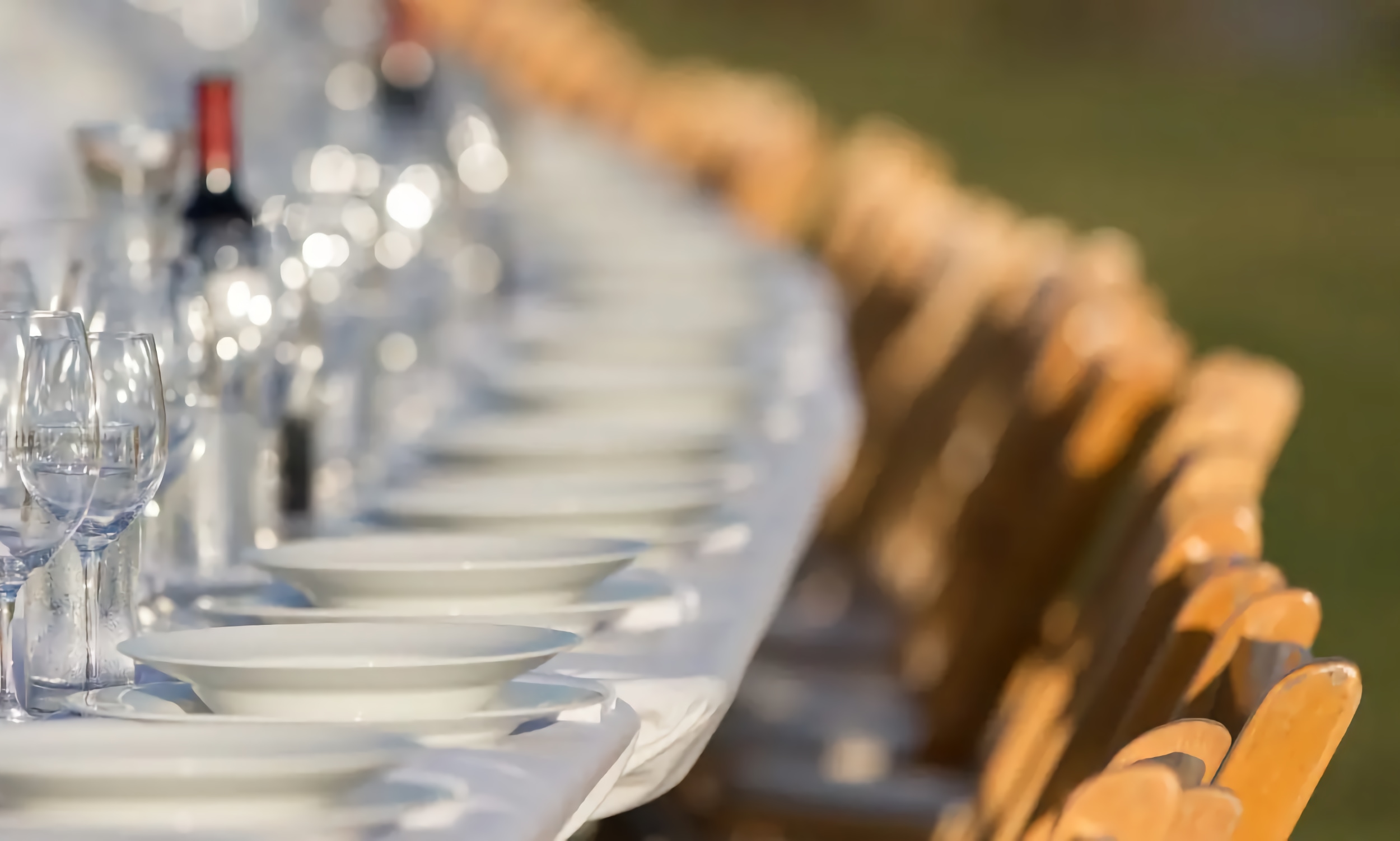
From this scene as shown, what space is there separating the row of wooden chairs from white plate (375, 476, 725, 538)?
14.1 inches

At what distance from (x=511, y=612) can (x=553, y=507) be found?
332mm

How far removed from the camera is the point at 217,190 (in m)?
1.81

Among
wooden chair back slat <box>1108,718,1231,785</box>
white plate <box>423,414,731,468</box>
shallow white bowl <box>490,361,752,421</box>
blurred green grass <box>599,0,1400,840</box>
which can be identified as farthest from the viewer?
blurred green grass <box>599,0,1400,840</box>

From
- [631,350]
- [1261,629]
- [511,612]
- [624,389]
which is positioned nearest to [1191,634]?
[1261,629]

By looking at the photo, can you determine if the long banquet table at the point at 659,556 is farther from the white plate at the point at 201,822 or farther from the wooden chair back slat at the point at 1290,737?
the wooden chair back slat at the point at 1290,737

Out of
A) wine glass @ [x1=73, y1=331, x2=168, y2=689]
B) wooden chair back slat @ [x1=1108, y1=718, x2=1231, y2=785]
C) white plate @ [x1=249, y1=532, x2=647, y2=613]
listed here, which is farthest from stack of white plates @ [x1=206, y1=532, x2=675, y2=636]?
wooden chair back slat @ [x1=1108, y1=718, x2=1231, y2=785]

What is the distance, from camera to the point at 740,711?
284 cm

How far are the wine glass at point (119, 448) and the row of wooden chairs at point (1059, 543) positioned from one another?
21.2 inches

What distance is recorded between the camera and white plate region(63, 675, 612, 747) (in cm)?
106

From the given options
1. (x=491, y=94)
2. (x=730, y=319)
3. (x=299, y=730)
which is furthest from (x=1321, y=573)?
(x=299, y=730)

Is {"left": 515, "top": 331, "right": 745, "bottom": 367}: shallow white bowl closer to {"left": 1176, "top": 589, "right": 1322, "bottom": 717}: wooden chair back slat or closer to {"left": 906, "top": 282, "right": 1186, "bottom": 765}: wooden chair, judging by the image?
{"left": 906, "top": 282, "right": 1186, "bottom": 765}: wooden chair

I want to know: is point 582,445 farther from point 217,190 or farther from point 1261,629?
point 1261,629

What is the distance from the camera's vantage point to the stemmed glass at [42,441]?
1.12 m

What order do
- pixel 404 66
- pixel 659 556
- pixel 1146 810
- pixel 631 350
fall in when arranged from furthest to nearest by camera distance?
pixel 404 66 → pixel 631 350 → pixel 659 556 → pixel 1146 810
